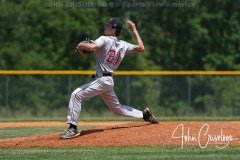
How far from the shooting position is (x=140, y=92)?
25234 millimetres

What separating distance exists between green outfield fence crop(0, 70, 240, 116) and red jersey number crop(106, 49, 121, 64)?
498 inches

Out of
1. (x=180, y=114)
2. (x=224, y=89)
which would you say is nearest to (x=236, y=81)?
(x=224, y=89)

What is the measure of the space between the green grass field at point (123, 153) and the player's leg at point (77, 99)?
84cm

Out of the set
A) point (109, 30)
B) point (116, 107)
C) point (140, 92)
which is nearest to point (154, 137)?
point (116, 107)

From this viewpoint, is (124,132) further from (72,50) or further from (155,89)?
(72,50)

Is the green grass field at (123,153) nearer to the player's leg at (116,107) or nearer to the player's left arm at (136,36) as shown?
the player's leg at (116,107)

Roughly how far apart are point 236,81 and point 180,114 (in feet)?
7.69

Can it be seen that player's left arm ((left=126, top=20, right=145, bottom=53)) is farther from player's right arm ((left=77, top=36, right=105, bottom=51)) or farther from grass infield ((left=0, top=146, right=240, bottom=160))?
grass infield ((left=0, top=146, right=240, bottom=160))

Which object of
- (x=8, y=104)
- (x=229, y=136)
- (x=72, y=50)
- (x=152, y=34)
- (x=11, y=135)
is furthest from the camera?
(x=152, y=34)

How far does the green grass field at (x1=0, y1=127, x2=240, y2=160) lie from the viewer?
946 centimetres

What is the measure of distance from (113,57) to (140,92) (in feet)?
44.5

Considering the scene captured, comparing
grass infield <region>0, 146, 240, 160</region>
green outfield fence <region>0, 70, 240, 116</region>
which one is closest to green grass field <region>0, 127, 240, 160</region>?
grass infield <region>0, 146, 240, 160</region>

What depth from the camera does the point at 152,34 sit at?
34.6 meters

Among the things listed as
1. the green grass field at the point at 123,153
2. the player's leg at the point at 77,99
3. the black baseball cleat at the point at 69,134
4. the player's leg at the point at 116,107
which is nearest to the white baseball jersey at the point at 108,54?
the player's leg at the point at 77,99
